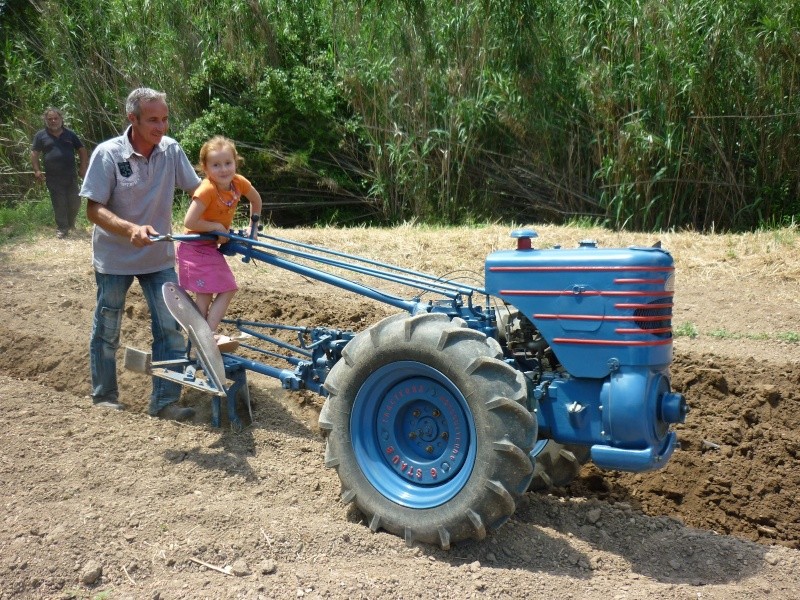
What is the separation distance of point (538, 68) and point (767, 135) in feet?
9.17

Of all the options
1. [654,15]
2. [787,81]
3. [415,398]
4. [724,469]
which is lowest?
[724,469]

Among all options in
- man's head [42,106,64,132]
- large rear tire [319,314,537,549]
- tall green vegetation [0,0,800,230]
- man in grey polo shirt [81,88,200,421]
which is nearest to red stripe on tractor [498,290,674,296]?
large rear tire [319,314,537,549]

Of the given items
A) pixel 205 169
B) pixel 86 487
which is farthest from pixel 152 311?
pixel 86 487

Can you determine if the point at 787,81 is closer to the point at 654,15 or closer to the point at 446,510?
the point at 654,15

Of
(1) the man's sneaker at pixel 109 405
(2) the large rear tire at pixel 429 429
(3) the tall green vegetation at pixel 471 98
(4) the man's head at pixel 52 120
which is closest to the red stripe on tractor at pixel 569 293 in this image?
(2) the large rear tire at pixel 429 429

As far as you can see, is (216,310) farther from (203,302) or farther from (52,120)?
(52,120)

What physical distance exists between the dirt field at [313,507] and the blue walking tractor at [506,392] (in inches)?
9.8

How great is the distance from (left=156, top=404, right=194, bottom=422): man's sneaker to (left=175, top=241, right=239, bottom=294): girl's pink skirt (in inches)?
28.5

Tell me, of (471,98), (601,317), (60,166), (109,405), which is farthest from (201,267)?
(60,166)

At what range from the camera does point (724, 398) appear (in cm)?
570

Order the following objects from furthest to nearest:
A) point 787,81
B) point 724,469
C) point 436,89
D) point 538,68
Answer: point 436,89, point 538,68, point 787,81, point 724,469

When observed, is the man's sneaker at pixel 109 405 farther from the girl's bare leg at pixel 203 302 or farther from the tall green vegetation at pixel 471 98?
the tall green vegetation at pixel 471 98

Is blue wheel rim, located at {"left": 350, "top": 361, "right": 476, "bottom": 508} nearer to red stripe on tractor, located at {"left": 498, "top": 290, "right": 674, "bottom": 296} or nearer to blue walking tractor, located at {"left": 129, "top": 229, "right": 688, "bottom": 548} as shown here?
blue walking tractor, located at {"left": 129, "top": 229, "right": 688, "bottom": 548}

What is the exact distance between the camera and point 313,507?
169 inches
